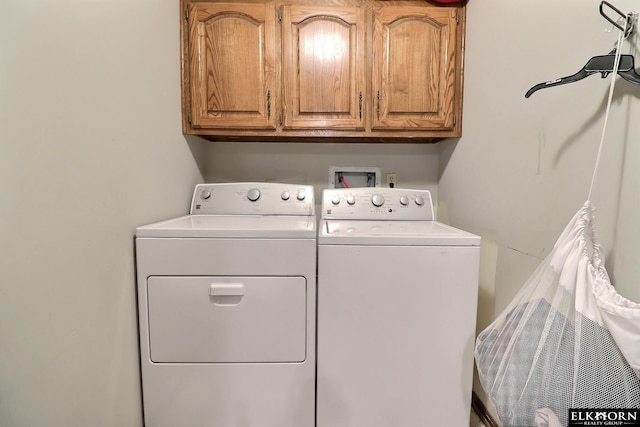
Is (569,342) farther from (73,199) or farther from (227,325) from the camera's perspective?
(73,199)

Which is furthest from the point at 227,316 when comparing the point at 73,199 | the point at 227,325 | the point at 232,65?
the point at 232,65

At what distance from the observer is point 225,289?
105cm

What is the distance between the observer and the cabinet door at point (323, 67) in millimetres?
1443

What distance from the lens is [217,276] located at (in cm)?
105

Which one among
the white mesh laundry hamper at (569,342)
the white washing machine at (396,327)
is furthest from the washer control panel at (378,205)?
the white mesh laundry hamper at (569,342)

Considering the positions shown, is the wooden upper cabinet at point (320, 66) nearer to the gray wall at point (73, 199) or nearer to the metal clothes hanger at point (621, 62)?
the gray wall at point (73, 199)

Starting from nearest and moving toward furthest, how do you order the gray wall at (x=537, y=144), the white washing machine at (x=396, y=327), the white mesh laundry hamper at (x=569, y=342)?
the white mesh laundry hamper at (x=569, y=342) < the gray wall at (x=537, y=144) < the white washing machine at (x=396, y=327)

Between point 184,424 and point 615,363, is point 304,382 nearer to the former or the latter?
point 184,424

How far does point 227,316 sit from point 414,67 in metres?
1.47

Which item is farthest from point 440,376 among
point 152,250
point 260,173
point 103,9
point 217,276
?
point 103,9

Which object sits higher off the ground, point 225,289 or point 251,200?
point 251,200

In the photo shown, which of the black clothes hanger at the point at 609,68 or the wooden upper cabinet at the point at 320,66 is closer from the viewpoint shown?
the black clothes hanger at the point at 609,68

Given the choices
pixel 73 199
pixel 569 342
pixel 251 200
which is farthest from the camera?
pixel 251 200

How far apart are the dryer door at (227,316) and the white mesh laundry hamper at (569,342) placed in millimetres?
657
